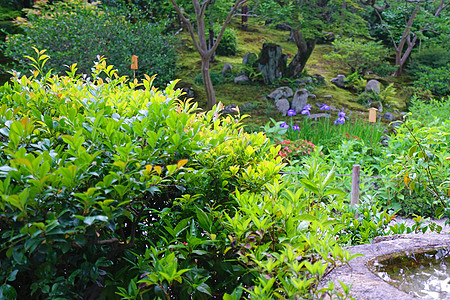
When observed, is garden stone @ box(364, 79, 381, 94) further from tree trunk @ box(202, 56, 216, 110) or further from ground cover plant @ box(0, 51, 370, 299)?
ground cover plant @ box(0, 51, 370, 299)

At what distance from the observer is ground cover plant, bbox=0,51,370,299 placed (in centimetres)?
117

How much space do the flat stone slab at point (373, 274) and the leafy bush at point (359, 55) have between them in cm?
1081

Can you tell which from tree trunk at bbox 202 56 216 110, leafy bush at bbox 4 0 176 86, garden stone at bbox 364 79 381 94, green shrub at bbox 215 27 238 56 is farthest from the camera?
green shrub at bbox 215 27 238 56

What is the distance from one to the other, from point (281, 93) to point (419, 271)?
→ 324 inches

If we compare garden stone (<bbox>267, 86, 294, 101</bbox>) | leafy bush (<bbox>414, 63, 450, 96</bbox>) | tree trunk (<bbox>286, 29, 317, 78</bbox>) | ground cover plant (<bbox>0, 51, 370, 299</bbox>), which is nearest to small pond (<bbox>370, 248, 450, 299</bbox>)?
ground cover plant (<bbox>0, 51, 370, 299</bbox>)

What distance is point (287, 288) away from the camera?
122 centimetres

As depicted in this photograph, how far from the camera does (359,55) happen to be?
12.7 meters

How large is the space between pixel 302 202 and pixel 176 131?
0.61 metres

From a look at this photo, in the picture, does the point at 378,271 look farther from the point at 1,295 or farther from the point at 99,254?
the point at 1,295

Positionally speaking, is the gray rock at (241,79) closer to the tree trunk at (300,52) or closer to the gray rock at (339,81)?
the tree trunk at (300,52)

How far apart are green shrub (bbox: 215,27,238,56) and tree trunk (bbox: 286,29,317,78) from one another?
3.15 meters

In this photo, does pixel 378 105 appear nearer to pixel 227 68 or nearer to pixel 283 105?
pixel 283 105

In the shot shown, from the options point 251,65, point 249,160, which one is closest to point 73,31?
point 251,65

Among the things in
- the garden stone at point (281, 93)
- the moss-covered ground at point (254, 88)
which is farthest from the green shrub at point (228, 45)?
the garden stone at point (281, 93)
